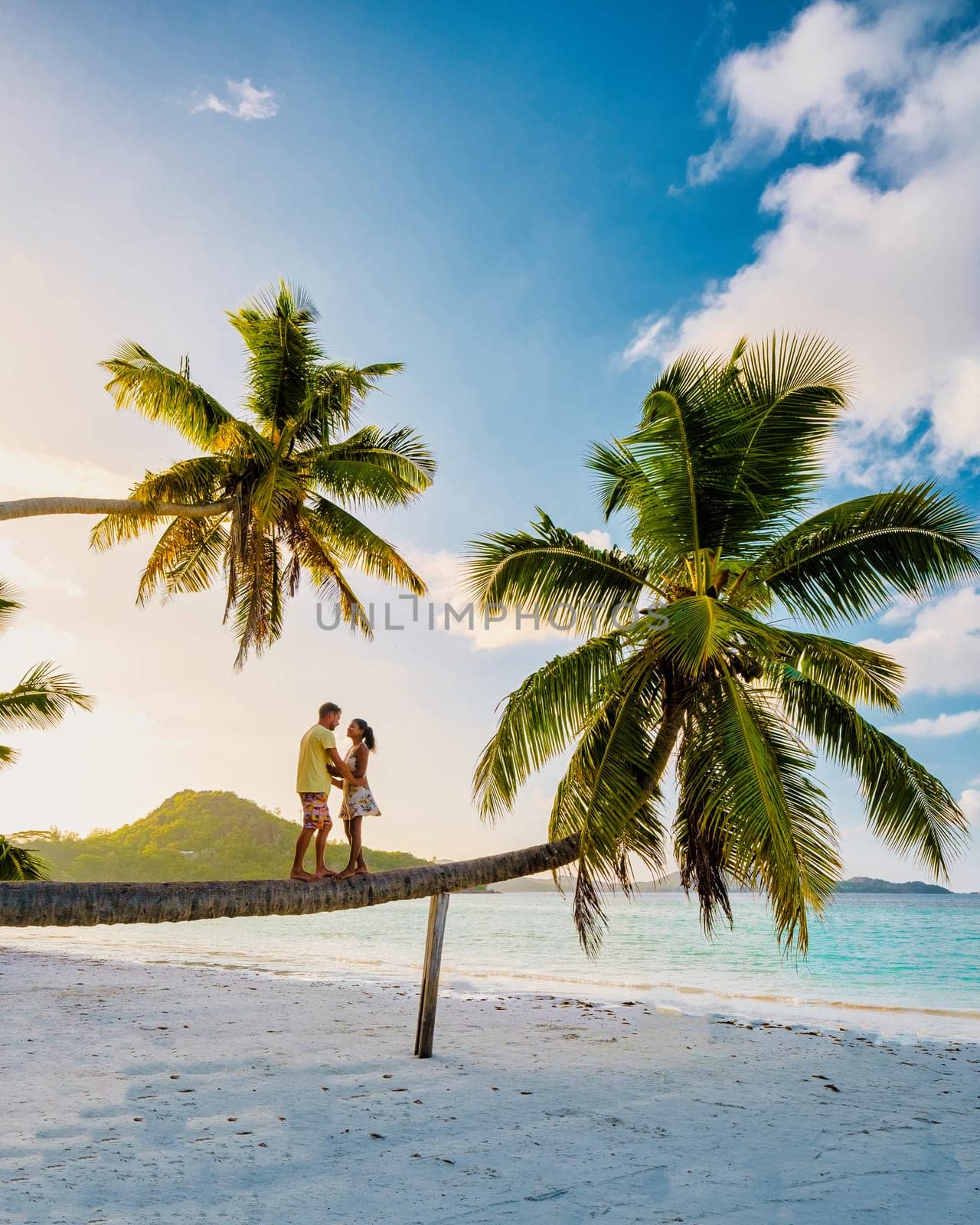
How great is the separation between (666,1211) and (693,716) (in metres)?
4.52

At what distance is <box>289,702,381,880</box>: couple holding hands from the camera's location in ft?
21.4

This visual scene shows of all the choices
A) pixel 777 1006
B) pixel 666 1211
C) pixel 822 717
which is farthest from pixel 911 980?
pixel 666 1211

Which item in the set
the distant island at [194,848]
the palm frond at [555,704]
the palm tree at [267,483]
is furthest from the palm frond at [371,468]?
the distant island at [194,848]

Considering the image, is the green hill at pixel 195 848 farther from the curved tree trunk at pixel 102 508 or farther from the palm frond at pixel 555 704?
the palm frond at pixel 555 704

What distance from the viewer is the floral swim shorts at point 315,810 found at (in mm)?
6527

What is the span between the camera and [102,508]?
11188 mm

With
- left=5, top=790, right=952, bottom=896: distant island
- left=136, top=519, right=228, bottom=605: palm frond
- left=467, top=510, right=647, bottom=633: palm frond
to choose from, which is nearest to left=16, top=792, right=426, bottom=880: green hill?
left=5, top=790, right=952, bottom=896: distant island

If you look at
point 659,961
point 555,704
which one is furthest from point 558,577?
point 659,961

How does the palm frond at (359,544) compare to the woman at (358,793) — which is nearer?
the woman at (358,793)

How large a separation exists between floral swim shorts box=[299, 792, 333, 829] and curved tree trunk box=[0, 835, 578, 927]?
0.44m

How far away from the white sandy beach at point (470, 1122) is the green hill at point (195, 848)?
139ft

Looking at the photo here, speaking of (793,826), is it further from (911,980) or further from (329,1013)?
(911,980)

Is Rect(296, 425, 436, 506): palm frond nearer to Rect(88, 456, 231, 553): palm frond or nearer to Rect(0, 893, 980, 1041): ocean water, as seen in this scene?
Rect(88, 456, 231, 553): palm frond

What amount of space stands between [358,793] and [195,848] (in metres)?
60.8
